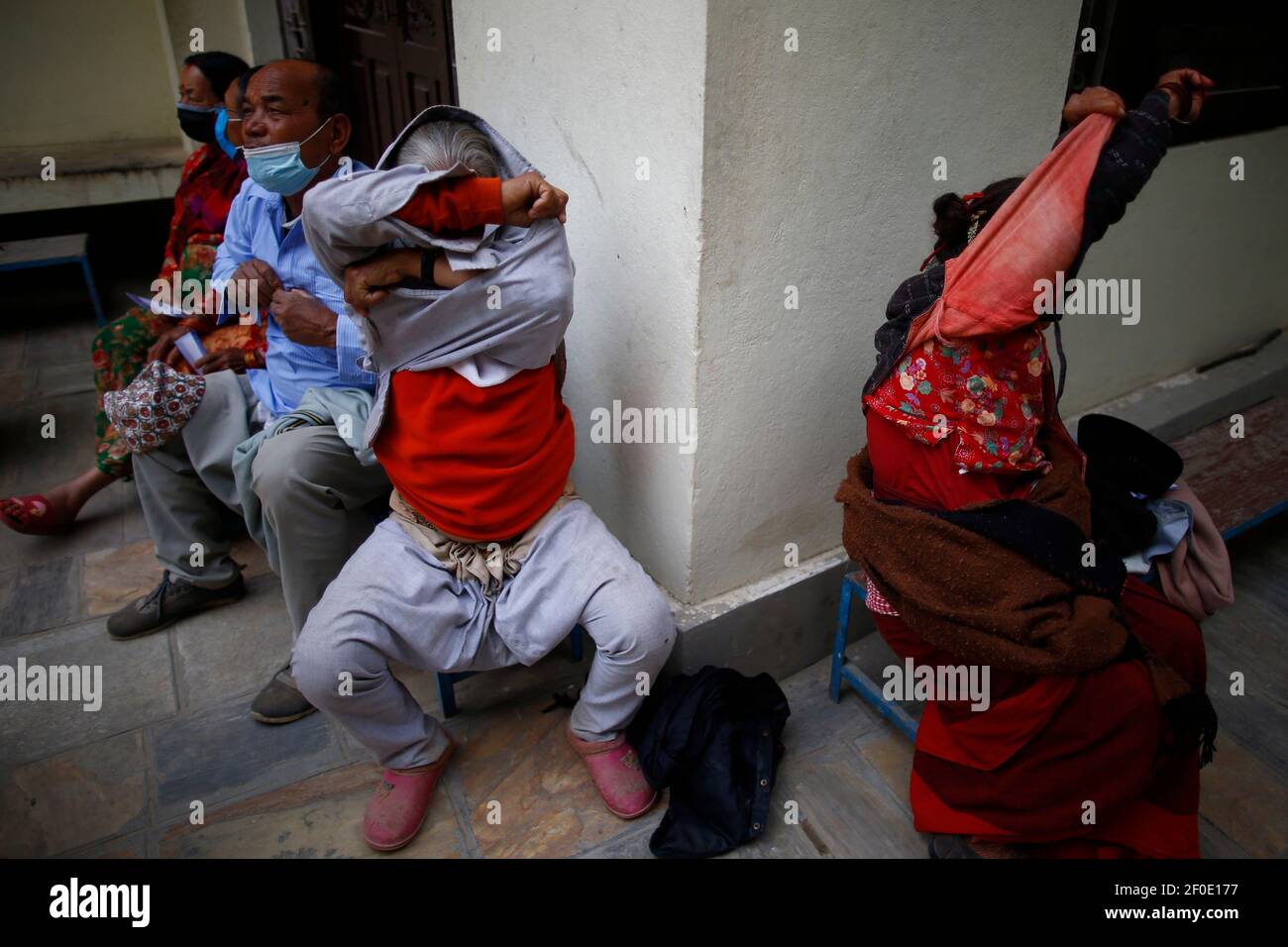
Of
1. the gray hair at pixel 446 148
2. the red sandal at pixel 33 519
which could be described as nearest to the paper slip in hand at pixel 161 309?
the red sandal at pixel 33 519

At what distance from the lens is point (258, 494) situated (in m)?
2.50

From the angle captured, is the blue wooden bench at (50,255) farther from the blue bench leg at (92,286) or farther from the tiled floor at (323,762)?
the tiled floor at (323,762)

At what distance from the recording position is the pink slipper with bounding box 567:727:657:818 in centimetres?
232

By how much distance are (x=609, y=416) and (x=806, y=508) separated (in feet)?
2.16

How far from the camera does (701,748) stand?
7.71 feet

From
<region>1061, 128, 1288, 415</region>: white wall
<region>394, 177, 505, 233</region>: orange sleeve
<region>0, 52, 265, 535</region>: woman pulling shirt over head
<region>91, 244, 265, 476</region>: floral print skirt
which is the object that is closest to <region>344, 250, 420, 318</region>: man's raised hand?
<region>394, 177, 505, 233</region>: orange sleeve

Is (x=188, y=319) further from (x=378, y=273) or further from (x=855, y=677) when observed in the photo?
(x=855, y=677)

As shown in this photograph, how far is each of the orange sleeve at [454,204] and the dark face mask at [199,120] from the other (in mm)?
2157

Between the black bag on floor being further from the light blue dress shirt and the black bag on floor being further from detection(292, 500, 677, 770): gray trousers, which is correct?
the light blue dress shirt

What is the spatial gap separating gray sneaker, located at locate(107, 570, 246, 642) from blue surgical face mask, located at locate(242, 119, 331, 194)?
136 centimetres

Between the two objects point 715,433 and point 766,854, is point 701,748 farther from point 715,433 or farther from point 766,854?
point 715,433

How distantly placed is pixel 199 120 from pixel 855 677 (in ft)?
10.8

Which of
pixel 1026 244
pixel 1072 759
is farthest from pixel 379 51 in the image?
pixel 1072 759

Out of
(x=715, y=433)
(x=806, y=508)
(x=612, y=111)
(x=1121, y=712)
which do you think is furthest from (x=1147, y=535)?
(x=612, y=111)
